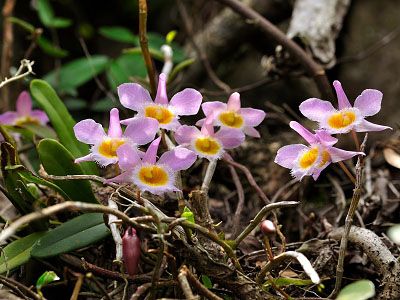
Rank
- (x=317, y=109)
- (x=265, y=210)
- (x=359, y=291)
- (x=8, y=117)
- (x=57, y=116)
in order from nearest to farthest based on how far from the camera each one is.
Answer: (x=359, y=291) → (x=265, y=210) → (x=317, y=109) → (x=57, y=116) → (x=8, y=117)

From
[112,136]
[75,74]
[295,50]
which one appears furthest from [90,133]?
[75,74]

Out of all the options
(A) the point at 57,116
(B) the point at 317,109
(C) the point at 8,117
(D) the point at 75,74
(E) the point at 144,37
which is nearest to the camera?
(B) the point at 317,109

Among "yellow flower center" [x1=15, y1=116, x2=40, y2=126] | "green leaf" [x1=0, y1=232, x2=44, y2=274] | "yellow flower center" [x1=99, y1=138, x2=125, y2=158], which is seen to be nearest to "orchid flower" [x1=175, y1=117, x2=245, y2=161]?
"yellow flower center" [x1=99, y1=138, x2=125, y2=158]

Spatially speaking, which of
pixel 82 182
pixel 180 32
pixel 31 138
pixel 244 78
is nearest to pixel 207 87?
pixel 244 78

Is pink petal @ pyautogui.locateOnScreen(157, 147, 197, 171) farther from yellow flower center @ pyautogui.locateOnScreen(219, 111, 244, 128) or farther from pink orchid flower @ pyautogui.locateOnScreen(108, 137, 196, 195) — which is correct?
yellow flower center @ pyautogui.locateOnScreen(219, 111, 244, 128)

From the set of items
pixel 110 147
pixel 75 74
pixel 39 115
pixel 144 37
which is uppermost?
pixel 144 37

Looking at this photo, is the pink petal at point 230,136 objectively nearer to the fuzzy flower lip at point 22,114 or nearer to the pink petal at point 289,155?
the pink petal at point 289,155

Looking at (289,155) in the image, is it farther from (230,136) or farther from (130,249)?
(130,249)
